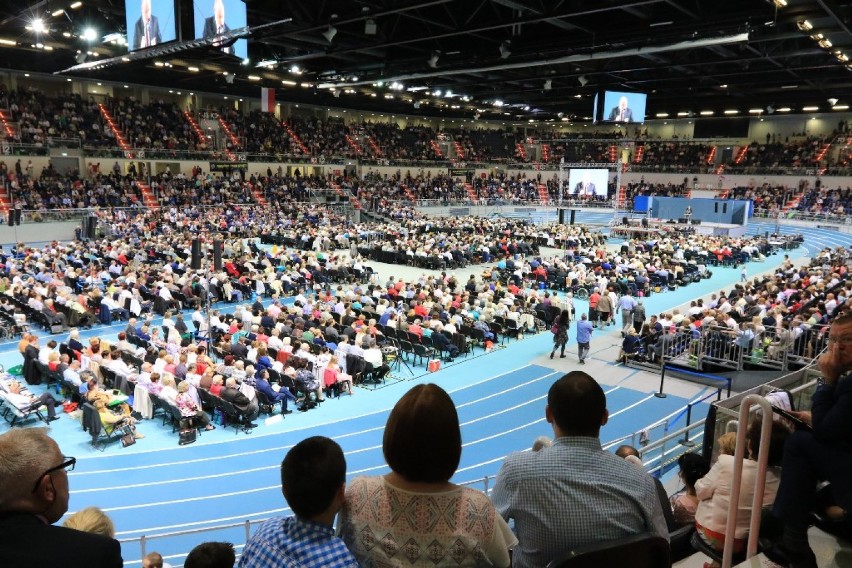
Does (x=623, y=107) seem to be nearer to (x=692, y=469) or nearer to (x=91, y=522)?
(x=692, y=469)

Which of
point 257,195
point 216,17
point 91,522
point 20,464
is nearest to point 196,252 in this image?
point 216,17

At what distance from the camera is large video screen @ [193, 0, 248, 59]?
14141 mm

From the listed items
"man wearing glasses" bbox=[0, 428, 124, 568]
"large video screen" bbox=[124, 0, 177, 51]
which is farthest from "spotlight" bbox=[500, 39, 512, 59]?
"man wearing glasses" bbox=[0, 428, 124, 568]

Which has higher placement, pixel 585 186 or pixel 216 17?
pixel 216 17

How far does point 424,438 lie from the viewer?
2123mm

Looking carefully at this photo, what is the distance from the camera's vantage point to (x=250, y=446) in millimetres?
10953

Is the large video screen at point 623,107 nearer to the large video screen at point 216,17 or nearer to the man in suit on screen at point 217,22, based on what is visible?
the large video screen at point 216,17

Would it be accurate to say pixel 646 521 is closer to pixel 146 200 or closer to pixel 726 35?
pixel 726 35

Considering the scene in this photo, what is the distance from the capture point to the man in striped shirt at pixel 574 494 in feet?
7.96

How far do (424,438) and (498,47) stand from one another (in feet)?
95.8

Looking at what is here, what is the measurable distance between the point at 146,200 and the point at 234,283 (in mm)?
19486

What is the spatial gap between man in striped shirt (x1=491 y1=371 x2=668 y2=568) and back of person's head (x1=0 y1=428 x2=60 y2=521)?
177 cm

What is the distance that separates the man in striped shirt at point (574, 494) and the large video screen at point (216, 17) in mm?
14380

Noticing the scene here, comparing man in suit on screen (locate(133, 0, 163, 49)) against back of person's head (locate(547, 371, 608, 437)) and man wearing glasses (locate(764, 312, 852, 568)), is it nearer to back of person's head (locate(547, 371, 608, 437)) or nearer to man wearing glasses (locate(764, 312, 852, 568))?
back of person's head (locate(547, 371, 608, 437))
